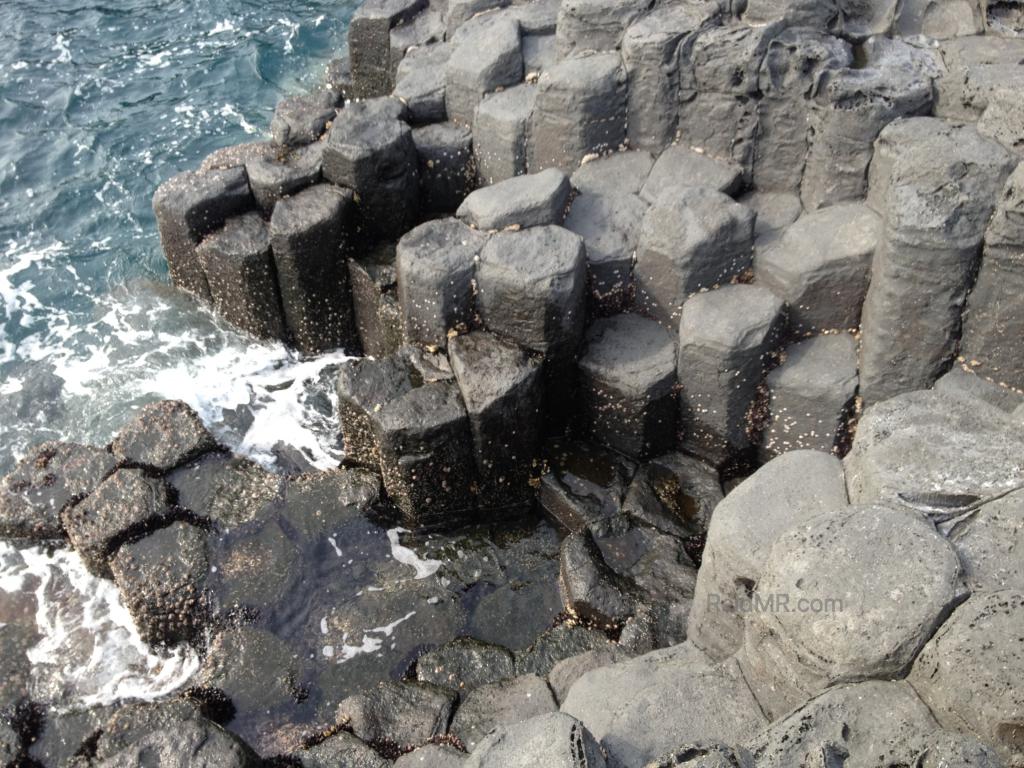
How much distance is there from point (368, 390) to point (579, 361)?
164cm

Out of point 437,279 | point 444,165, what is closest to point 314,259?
point 444,165

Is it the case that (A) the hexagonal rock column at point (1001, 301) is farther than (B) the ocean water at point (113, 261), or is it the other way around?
(B) the ocean water at point (113, 261)

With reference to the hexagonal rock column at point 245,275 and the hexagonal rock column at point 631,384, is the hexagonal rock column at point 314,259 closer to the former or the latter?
the hexagonal rock column at point 245,275

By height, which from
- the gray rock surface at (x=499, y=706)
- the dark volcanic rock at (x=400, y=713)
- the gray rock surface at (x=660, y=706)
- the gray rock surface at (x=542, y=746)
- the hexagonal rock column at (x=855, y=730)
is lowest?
the dark volcanic rock at (x=400, y=713)

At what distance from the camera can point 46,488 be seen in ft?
23.4

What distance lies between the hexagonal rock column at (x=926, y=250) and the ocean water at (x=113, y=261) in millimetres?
4576

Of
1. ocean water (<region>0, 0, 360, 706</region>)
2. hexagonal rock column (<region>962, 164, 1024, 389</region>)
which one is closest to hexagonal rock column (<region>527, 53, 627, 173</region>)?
ocean water (<region>0, 0, 360, 706</region>)

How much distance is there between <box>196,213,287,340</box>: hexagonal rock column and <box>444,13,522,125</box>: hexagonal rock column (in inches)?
83.9

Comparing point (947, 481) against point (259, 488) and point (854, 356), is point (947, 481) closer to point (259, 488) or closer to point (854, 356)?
point (854, 356)

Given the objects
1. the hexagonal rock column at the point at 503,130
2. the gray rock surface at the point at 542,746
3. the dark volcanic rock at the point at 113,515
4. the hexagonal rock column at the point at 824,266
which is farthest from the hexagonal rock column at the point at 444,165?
the gray rock surface at the point at 542,746

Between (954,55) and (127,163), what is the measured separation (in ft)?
30.1

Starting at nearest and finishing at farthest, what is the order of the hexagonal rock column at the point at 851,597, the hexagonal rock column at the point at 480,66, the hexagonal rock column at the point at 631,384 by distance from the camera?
the hexagonal rock column at the point at 851,597, the hexagonal rock column at the point at 631,384, the hexagonal rock column at the point at 480,66

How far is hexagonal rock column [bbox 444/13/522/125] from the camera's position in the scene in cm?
841

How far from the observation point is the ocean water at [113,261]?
685 centimetres
